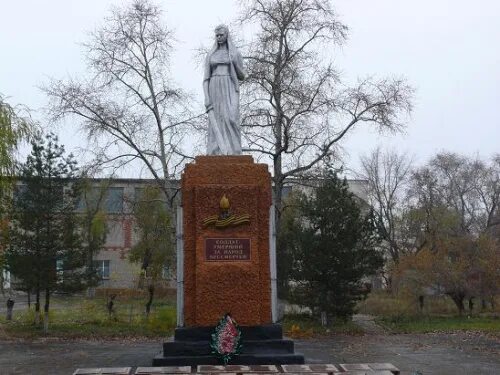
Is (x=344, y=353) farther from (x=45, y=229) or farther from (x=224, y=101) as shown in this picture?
(x=45, y=229)

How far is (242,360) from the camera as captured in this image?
10.0m

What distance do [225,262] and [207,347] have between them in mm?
1311

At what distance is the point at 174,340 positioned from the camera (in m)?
10.5

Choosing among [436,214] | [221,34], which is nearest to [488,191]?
[436,214]

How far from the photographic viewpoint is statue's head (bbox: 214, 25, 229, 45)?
466 inches

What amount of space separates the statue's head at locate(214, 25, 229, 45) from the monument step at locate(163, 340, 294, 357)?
5171 millimetres

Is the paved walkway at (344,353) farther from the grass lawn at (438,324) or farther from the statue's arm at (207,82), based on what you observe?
the statue's arm at (207,82)

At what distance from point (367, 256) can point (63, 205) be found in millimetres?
9589

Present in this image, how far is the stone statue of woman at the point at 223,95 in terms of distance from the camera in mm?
11578

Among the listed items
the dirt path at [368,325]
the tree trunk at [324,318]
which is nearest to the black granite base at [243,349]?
the dirt path at [368,325]

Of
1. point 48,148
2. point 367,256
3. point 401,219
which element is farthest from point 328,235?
point 401,219

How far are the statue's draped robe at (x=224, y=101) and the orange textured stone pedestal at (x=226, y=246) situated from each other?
648 mm

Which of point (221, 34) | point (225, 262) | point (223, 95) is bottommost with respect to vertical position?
point (225, 262)

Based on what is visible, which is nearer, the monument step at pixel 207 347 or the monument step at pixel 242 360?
the monument step at pixel 242 360
